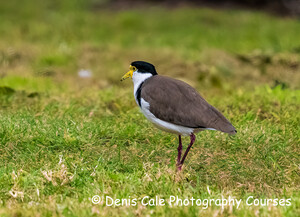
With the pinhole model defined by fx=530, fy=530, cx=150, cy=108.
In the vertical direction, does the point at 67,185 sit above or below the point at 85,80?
above

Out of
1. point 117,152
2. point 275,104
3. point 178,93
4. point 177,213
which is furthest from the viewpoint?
point 275,104

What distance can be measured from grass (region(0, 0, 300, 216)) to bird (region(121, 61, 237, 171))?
1.29 feet

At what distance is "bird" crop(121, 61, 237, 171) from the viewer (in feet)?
16.2

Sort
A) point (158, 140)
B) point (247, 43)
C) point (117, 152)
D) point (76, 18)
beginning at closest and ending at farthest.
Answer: point (117, 152) → point (158, 140) → point (247, 43) → point (76, 18)

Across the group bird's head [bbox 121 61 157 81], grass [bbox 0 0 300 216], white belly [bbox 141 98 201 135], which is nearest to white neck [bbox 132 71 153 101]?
bird's head [bbox 121 61 157 81]

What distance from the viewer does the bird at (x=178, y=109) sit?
194 inches

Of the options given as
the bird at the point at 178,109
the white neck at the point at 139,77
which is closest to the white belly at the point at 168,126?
the bird at the point at 178,109

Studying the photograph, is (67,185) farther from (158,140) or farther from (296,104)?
(296,104)

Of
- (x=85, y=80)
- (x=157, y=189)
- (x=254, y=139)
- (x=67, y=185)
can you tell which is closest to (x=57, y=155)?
(x=67, y=185)

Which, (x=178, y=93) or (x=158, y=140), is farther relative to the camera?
(x=158, y=140)

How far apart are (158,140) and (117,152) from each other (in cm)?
60

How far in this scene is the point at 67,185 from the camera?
4.65 m

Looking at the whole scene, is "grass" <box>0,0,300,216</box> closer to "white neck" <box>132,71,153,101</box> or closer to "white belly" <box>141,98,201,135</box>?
"white belly" <box>141,98,201,135</box>

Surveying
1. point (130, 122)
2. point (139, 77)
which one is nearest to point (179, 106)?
point (139, 77)
